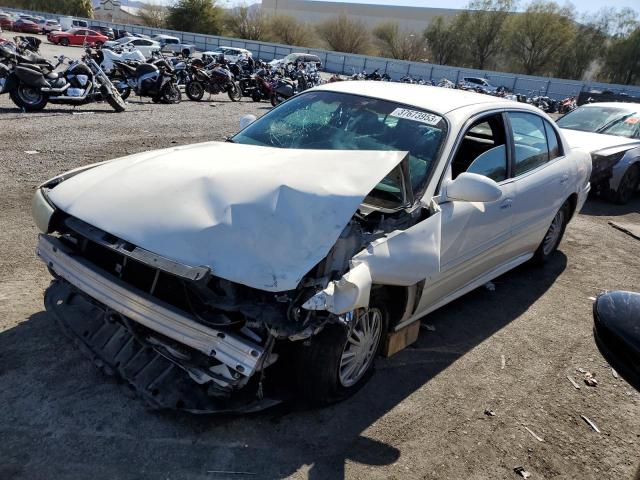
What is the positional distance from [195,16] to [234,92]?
171 feet

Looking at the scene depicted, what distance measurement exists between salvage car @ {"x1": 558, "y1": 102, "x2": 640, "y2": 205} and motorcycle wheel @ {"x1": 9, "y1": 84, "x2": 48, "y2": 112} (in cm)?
1042

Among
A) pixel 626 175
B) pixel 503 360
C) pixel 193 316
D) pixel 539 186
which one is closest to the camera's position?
pixel 193 316

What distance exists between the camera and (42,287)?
12.9ft

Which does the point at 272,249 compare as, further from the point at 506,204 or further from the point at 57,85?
the point at 57,85

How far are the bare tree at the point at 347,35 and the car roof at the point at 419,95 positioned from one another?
215ft

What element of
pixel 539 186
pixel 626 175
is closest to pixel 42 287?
pixel 539 186

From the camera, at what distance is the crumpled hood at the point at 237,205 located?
7.90 ft

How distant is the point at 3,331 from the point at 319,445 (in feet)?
7.15

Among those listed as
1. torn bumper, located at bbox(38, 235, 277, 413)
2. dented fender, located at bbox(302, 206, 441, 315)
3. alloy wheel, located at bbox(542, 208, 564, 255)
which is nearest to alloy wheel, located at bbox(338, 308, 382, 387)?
dented fender, located at bbox(302, 206, 441, 315)

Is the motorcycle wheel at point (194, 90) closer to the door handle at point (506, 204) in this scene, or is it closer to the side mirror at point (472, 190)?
the door handle at point (506, 204)

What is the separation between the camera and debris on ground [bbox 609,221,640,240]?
7.24 meters

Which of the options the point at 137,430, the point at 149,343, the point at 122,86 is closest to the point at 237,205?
the point at 149,343

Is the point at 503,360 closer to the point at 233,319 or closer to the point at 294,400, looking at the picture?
the point at 294,400

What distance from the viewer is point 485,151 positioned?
4.04m
